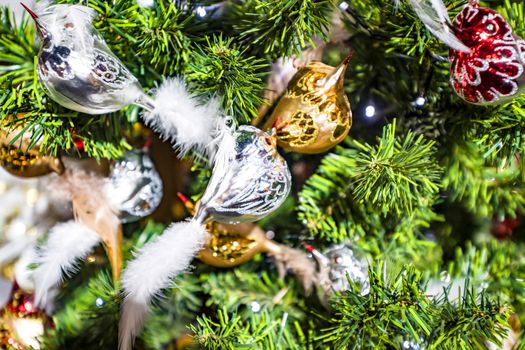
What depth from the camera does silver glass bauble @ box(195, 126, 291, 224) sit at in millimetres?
399

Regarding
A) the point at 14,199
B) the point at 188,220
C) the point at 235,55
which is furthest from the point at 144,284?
the point at 14,199

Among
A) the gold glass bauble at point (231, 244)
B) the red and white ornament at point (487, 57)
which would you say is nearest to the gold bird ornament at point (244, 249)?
the gold glass bauble at point (231, 244)

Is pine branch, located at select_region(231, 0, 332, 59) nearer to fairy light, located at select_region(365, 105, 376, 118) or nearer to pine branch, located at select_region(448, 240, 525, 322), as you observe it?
fairy light, located at select_region(365, 105, 376, 118)

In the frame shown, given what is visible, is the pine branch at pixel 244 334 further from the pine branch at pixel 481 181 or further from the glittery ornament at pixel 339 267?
the pine branch at pixel 481 181

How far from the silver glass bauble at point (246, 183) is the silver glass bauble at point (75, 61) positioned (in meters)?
0.09

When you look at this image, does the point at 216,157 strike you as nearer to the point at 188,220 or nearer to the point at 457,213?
the point at 188,220

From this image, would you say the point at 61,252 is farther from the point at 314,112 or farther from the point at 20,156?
the point at 314,112

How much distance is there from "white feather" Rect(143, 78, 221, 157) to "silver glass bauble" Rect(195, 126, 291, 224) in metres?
0.02

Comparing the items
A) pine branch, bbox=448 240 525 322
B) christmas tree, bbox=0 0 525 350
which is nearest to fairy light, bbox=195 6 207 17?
christmas tree, bbox=0 0 525 350

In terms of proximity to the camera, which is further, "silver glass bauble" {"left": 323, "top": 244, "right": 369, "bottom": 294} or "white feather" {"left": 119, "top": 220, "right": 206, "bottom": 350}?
"silver glass bauble" {"left": 323, "top": 244, "right": 369, "bottom": 294}

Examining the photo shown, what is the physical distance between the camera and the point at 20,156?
476 millimetres

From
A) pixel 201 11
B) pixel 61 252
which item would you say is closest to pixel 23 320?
pixel 61 252

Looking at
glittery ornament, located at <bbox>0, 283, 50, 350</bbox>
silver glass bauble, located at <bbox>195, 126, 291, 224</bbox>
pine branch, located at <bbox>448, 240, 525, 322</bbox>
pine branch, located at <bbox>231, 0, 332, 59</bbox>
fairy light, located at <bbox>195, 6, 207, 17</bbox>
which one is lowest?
glittery ornament, located at <bbox>0, 283, 50, 350</bbox>

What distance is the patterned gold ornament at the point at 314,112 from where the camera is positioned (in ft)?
1.42
